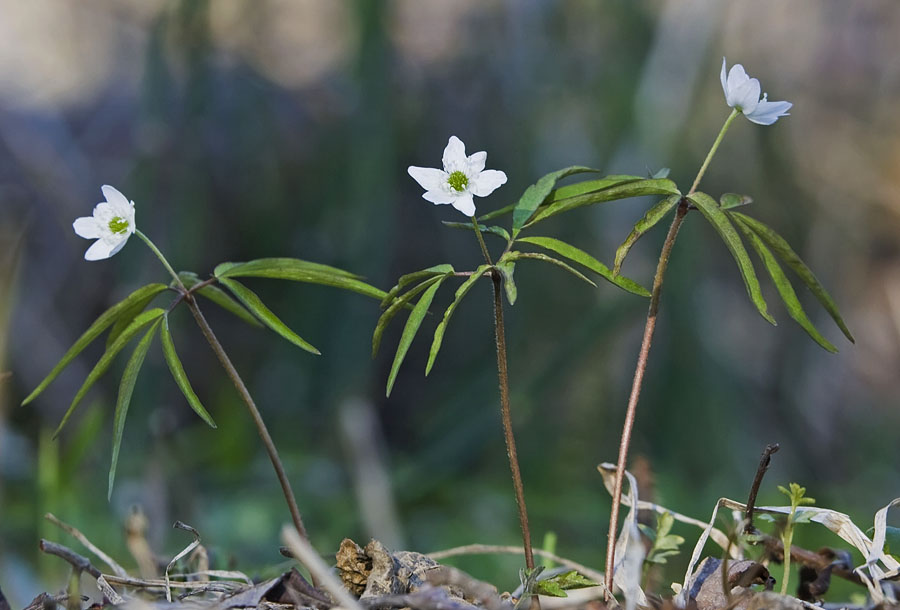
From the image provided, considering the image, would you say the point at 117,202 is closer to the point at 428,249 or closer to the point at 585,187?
the point at 585,187

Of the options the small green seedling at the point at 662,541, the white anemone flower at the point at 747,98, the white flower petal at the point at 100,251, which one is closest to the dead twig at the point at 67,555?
the white flower petal at the point at 100,251

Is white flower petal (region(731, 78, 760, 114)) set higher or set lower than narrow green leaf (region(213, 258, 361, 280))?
higher

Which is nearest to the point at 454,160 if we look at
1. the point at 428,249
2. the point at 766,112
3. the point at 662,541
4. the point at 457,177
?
the point at 457,177

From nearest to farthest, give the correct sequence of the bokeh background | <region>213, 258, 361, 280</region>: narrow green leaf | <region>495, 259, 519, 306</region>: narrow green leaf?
<region>495, 259, 519, 306</region>: narrow green leaf < <region>213, 258, 361, 280</region>: narrow green leaf < the bokeh background

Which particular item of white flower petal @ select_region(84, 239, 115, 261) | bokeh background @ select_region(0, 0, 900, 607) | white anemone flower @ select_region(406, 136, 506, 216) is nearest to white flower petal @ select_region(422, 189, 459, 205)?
white anemone flower @ select_region(406, 136, 506, 216)

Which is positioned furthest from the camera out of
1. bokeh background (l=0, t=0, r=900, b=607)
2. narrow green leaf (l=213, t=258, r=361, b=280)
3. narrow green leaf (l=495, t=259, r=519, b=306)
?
bokeh background (l=0, t=0, r=900, b=607)

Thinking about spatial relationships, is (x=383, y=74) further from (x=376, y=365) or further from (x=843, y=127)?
(x=843, y=127)

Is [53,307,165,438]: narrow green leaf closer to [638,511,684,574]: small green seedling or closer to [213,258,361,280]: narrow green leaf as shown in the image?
[213,258,361,280]: narrow green leaf
